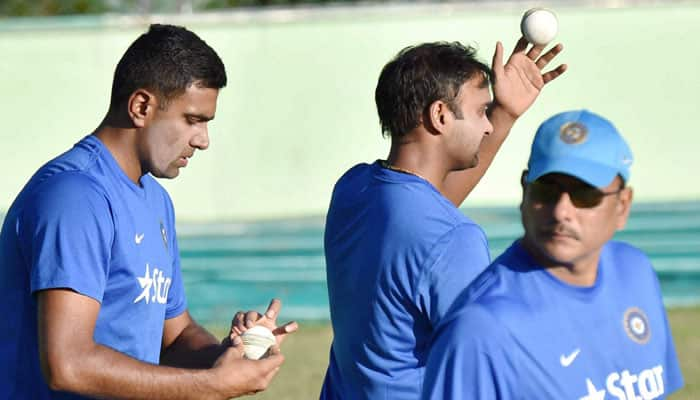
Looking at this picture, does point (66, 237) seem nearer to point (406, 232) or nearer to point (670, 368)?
point (406, 232)

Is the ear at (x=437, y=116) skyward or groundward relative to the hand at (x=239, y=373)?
skyward

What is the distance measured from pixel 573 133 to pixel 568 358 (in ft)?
1.82

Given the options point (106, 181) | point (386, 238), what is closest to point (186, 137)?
point (106, 181)

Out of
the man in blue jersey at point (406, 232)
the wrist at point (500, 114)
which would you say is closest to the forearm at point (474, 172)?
the wrist at point (500, 114)

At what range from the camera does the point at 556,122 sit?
11.0 ft

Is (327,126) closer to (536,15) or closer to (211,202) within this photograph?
(211,202)

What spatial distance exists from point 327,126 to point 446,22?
1.64 m

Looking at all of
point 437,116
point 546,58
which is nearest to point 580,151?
point 437,116

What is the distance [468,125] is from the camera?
4.63 metres

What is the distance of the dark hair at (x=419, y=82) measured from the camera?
4609mm

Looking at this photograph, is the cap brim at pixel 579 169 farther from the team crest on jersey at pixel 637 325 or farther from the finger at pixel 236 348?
the finger at pixel 236 348

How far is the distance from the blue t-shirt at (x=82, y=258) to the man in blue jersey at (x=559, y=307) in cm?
123

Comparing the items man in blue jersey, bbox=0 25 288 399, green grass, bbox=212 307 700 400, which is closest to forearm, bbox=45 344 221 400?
man in blue jersey, bbox=0 25 288 399

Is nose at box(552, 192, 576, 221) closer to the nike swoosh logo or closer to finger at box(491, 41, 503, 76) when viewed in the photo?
the nike swoosh logo
